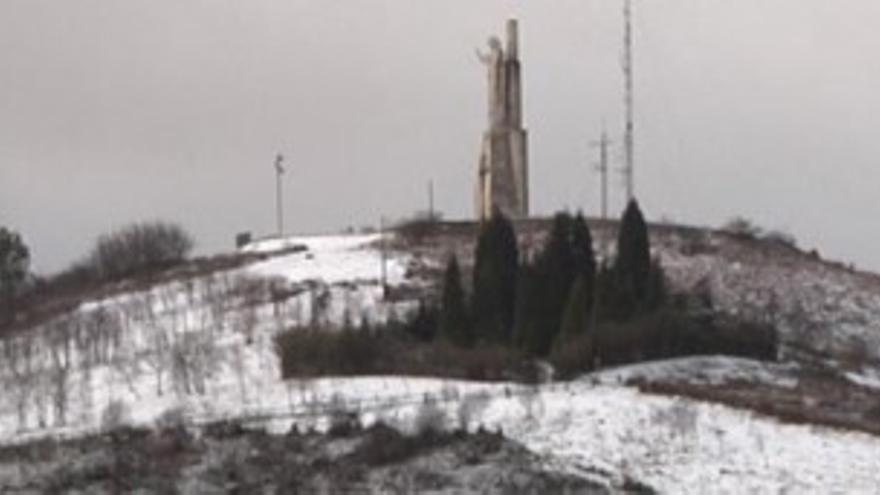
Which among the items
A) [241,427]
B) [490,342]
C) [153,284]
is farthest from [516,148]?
[241,427]

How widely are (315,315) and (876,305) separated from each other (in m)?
18.5

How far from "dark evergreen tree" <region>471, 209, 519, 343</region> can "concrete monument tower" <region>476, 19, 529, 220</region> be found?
1437 centimetres

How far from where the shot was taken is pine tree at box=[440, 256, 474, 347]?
176 feet

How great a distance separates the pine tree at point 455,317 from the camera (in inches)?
2116

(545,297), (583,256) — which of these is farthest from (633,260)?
(545,297)

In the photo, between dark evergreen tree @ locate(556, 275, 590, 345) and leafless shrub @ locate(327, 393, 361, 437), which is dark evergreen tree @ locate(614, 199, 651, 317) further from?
leafless shrub @ locate(327, 393, 361, 437)

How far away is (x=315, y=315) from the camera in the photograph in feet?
193

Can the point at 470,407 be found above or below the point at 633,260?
below

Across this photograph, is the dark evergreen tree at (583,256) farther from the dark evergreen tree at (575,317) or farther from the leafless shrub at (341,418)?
the leafless shrub at (341,418)

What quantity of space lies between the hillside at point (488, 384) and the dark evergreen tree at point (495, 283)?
3338 mm

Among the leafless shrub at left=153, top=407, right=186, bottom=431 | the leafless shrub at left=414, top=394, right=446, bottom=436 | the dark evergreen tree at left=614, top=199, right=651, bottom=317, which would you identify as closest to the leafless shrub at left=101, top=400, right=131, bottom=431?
the leafless shrub at left=153, top=407, right=186, bottom=431

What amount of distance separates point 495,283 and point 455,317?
190 centimetres

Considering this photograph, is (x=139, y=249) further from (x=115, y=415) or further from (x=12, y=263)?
(x=115, y=415)

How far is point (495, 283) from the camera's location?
55562 millimetres
